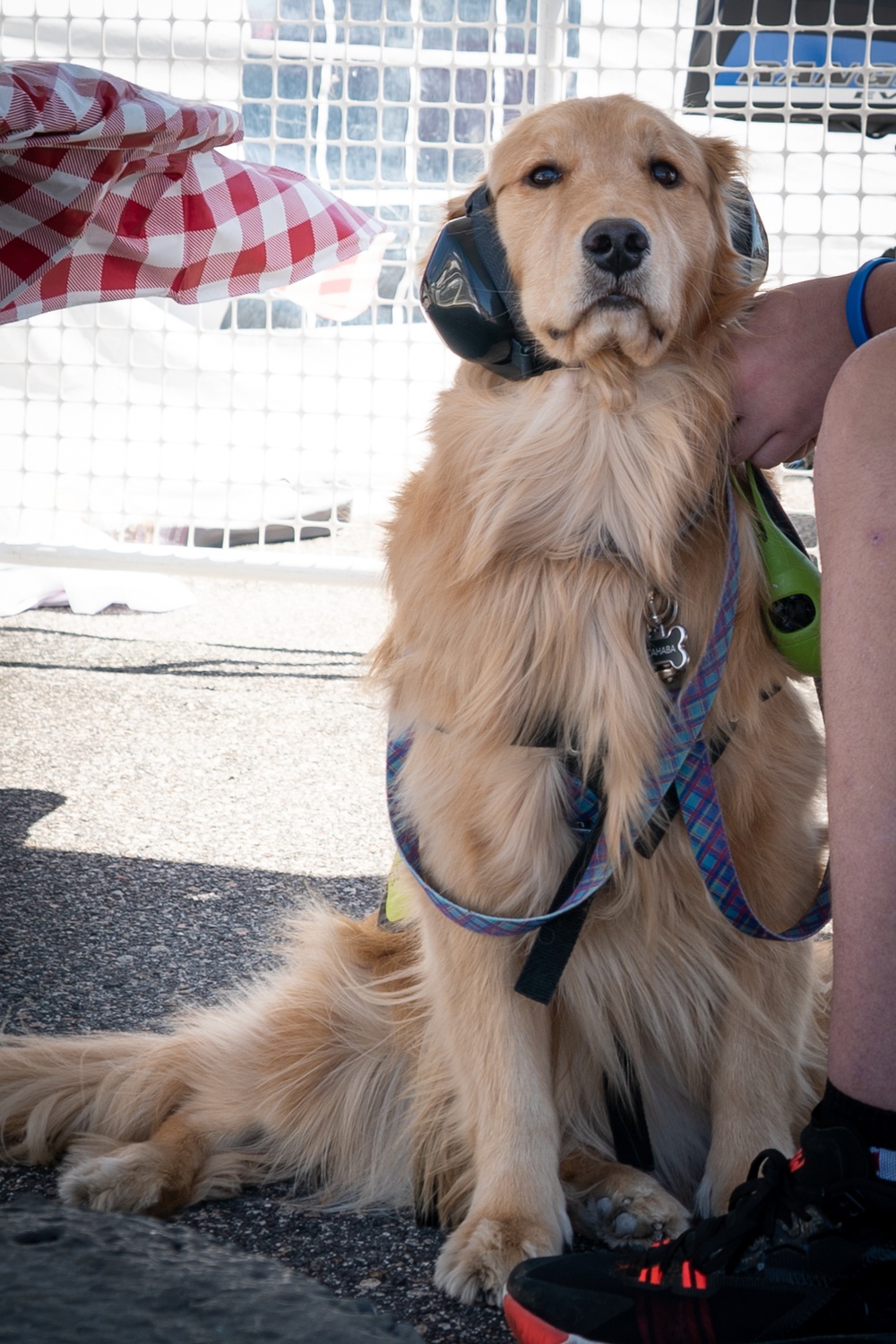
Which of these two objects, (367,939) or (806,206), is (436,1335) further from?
(806,206)

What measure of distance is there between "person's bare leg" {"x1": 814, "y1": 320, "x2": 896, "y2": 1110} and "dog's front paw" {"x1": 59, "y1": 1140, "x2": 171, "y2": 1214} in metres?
0.78

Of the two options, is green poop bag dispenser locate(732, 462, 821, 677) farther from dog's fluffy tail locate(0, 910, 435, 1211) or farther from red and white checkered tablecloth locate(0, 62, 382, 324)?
red and white checkered tablecloth locate(0, 62, 382, 324)

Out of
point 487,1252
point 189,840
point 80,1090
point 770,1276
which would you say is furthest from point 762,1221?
point 189,840

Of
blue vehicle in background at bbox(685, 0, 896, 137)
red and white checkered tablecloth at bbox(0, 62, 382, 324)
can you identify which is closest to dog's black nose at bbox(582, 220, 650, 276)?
red and white checkered tablecloth at bbox(0, 62, 382, 324)

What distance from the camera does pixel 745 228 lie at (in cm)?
164

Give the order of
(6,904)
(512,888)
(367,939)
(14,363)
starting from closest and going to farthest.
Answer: (512,888) → (367,939) → (6,904) → (14,363)

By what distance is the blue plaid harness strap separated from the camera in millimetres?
1324

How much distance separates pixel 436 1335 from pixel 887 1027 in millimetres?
525

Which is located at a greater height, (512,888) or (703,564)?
(703,564)

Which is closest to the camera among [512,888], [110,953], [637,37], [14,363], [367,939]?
[512,888]

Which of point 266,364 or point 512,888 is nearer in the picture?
point 512,888

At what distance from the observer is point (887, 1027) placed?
97 cm

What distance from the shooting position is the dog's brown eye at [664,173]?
1575 millimetres

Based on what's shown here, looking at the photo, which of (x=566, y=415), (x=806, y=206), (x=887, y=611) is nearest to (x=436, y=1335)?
(x=887, y=611)
